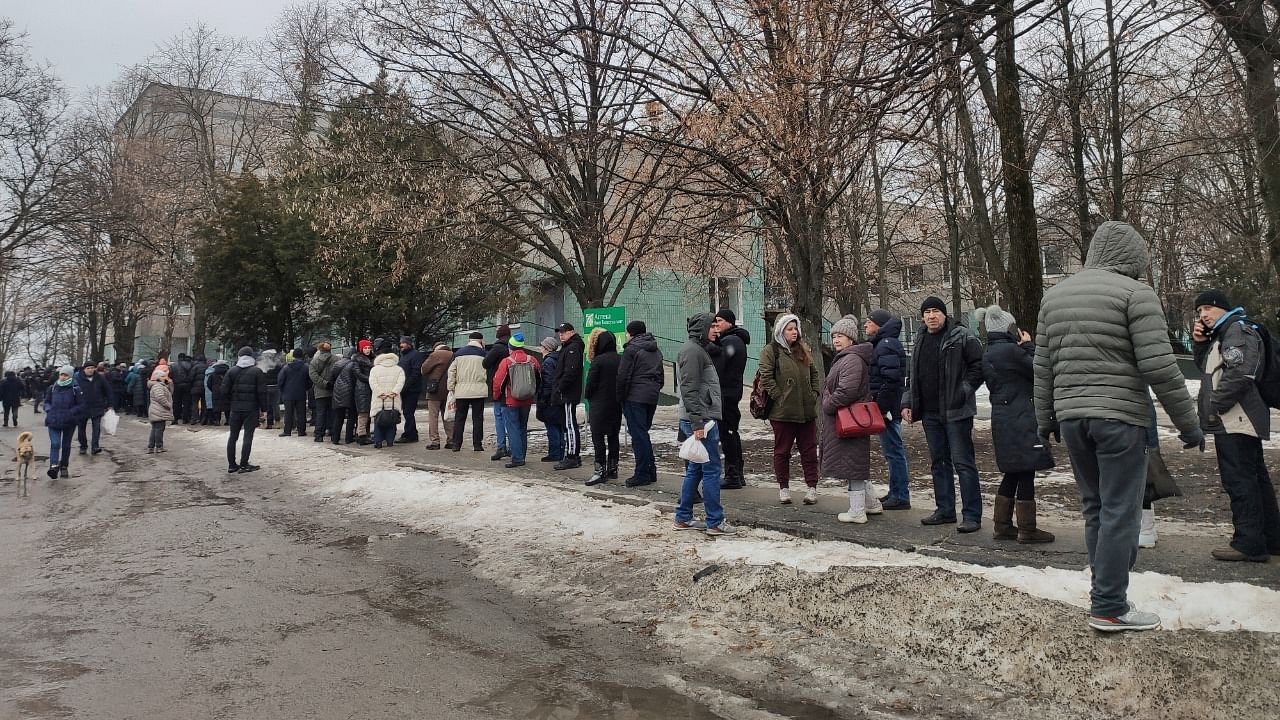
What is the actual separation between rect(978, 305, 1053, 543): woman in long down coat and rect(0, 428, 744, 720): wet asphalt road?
3353mm

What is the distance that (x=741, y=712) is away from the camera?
14.0 feet

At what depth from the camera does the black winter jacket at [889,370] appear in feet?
29.4

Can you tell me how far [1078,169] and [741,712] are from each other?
16.7 m

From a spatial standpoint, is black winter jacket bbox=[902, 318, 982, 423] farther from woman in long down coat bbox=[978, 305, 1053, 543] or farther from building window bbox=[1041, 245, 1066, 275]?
building window bbox=[1041, 245, 1066, 275]

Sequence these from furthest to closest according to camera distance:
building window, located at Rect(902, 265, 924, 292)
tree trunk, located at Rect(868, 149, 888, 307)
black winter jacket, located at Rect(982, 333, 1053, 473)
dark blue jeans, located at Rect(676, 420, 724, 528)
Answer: building window, located at Rect(902, 265, 924, 292) → tree trunk, located at Rect(868, 149, 888, 307) → dark blue jeans, located at Rect(676, 420, 724, 528) → black winter jacket, located at Rect(982, 333, 1053, 473)

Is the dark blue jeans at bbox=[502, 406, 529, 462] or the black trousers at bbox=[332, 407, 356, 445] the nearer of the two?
the dark blue jeans at bbox=[502, 406, 529, 462]

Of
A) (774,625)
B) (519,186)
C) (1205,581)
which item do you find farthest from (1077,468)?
(519,186)

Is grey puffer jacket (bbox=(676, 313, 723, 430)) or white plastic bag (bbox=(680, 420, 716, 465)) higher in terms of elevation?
grey puffer jacket (bbox=(676, 313, 723, 430))

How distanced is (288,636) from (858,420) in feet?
16.1

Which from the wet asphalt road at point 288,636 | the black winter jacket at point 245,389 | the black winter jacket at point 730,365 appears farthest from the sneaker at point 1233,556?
the black winter jacket at point 245,389

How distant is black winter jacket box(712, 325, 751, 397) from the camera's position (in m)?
10.3

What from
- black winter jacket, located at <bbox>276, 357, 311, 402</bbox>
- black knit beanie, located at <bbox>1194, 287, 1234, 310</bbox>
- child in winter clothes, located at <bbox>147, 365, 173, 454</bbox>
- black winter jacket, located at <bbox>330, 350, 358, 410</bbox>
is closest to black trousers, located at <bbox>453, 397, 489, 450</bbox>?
black winter jacket, located at <bbox>330, 350, 358, 410</bbox>

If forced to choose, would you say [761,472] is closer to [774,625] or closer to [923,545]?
[923,545]

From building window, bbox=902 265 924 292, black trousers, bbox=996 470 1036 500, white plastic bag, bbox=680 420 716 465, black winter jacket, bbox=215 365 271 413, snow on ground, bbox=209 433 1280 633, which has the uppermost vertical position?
building window, bbox=902 265 924 292
